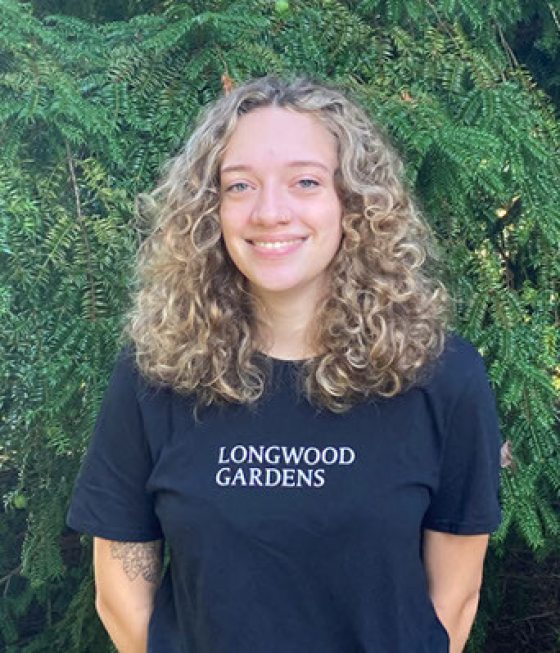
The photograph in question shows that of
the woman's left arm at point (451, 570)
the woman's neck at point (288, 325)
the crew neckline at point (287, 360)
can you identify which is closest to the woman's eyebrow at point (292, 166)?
the woman's neck at point (288, 325)

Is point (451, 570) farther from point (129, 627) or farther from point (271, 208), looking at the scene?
point (271, 208)

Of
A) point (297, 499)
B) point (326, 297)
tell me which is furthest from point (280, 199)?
point (297, 499)

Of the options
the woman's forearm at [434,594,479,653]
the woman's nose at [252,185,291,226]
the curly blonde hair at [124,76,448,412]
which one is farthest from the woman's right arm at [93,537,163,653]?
the woman's nose at [252,185,291,226]

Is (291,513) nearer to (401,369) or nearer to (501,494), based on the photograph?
(401,369)

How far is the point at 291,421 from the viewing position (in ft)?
5.72

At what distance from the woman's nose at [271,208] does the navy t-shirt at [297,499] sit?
0.29 metres

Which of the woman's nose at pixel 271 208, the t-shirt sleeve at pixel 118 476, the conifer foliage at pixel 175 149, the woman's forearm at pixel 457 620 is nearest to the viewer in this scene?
the woman's nose at pixel 271 208

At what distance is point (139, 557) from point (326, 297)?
63 cm

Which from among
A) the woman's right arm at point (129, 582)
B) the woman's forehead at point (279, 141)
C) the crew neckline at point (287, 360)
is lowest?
the woman's right arm at point (129, 582)

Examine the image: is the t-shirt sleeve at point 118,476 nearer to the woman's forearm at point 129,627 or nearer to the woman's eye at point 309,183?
the woman's forearm at point 129,627

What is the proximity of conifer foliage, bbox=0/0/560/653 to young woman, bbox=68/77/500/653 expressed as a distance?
388 millimetres

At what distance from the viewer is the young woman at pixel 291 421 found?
1693 mm

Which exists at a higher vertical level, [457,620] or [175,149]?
[175,149]

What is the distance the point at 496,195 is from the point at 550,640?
1.84 meters
